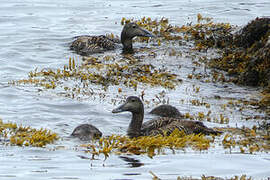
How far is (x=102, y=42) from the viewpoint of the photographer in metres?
17.9

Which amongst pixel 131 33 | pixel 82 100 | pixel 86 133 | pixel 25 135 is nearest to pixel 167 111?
pixel 82 100

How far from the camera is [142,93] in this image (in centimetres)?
1341

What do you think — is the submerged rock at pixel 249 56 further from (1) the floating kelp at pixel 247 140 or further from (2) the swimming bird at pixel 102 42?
(1) the floating kelp at pixel 247 140

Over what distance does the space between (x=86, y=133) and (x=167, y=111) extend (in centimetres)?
242

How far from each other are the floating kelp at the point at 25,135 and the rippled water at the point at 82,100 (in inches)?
7.8

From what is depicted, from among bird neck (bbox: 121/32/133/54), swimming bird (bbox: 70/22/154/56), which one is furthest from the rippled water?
bird neck (bbox: 121/32/133/54)

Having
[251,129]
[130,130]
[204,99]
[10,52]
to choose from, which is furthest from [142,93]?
[10,52]

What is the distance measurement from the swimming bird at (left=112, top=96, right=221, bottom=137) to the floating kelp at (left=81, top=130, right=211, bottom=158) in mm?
292

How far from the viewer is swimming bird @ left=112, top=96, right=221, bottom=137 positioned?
10.7 m

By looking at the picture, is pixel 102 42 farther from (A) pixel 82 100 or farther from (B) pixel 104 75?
(A) pixel 82 100

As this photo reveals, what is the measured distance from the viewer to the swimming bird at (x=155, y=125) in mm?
10711

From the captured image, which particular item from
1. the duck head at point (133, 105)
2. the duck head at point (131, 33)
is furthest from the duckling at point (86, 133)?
the duck head at point (131, 33)

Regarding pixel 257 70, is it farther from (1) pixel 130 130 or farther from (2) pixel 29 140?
(2) pixel 29 140

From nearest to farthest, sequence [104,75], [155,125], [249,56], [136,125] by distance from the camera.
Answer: [155,125], [136,125], [104,75], [249,56]
